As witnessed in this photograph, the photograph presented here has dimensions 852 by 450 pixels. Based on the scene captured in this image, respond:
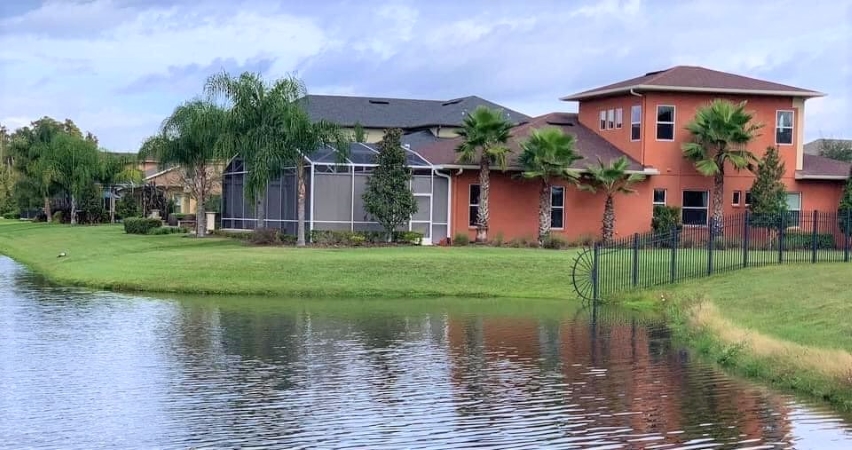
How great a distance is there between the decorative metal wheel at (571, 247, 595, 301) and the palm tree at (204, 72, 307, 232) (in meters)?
12.5

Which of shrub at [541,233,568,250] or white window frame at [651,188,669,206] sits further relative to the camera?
white window frame at [651,188,669,206]

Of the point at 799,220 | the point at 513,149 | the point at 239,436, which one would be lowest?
the point at 239,436

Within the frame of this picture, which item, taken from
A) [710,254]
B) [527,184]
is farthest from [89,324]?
[527,184]

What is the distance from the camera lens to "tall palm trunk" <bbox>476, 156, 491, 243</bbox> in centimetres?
3903

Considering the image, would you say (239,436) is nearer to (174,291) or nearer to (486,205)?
(174,291)

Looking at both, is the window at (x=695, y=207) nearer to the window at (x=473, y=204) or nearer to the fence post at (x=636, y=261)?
the window at (x=473, y=204)

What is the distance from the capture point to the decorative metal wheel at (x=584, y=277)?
29266mm

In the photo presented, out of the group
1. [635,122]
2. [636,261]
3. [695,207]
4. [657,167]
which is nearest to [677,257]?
[636,261]

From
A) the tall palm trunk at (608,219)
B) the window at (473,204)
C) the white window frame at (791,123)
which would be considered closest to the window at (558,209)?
the tall palm trunk at (608,219)

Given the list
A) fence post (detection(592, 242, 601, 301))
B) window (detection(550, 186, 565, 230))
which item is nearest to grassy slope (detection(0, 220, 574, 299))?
fence post (detection(592, 242, 601, 301))

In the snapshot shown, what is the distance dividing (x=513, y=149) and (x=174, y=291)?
16.9m

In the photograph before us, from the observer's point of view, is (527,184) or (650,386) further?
(527,184)

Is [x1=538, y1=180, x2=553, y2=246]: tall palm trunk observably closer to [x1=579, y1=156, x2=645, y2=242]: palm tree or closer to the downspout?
[x1=579, y1=156, x2=645, y2=242]: palm tree

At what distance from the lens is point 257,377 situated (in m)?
15.8
